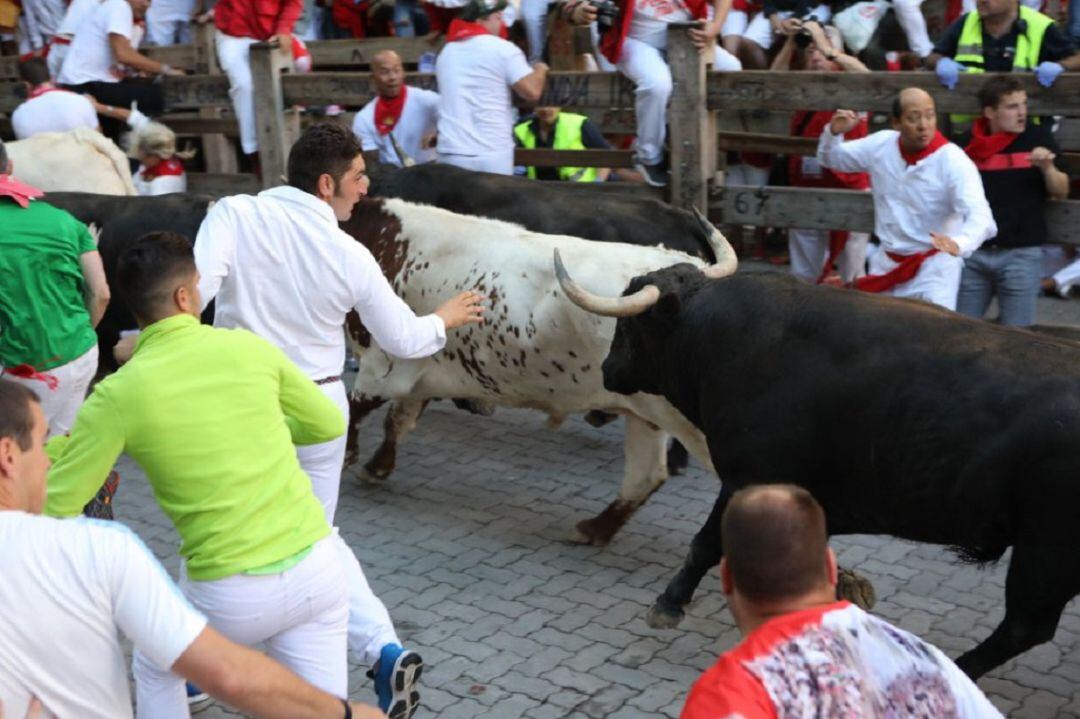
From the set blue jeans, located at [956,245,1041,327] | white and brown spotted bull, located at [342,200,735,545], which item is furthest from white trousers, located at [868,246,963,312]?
white and brown spotted bull, located at [342,200,735,545]

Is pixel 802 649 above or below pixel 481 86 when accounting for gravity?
below

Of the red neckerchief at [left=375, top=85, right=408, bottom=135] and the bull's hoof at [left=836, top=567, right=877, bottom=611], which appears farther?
the red neckerchief at [left=375, top=85, right=408, bottom=135]

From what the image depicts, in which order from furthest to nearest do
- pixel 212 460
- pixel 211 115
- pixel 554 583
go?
pixel 211 115, pixel 554 583, pixel 212 460

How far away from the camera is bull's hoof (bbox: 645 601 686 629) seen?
544cm

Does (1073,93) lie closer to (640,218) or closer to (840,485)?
(640,218)

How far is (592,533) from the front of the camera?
6379 mm

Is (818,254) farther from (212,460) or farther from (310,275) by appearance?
(212,460)

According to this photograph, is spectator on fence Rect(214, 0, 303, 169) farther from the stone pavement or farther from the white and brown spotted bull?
the white and brown spotted bull

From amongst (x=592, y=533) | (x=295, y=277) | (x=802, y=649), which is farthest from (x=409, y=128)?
(x=802, y=649)

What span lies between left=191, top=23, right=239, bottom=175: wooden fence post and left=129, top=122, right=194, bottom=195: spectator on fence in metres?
1.14

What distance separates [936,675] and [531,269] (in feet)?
13.6

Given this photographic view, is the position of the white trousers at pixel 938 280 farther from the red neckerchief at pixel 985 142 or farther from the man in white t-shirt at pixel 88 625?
the man in white t-shirt at pixel 88 625

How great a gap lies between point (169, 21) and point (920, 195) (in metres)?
8.17

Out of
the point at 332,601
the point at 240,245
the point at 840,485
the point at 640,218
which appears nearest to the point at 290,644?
the point at 332,601
